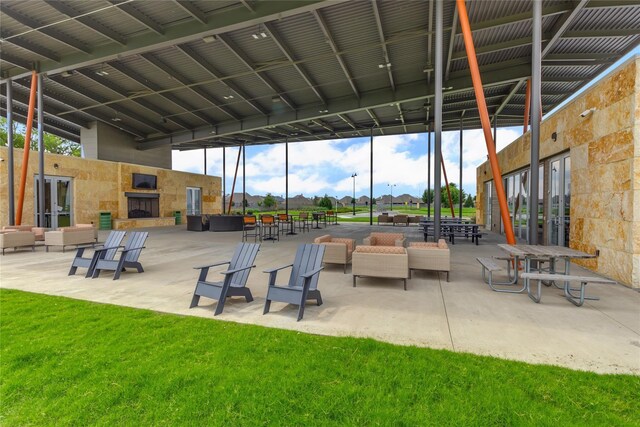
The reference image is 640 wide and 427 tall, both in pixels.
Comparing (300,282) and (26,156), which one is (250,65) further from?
(300,282)

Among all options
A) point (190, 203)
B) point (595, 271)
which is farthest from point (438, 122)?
point (190, 203)

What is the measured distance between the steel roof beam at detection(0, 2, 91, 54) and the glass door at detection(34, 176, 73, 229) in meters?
6.50

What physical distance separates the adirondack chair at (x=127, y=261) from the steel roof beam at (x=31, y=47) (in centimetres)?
976

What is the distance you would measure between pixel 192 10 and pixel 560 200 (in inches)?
436

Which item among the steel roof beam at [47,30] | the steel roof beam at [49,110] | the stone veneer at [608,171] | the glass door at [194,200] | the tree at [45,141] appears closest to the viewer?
the stone veneer at [608,171]

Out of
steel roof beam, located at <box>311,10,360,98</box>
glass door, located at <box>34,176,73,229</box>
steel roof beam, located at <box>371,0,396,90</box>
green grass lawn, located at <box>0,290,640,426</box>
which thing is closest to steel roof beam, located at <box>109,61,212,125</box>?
glass door, located at <box>34,176,73,229</box>

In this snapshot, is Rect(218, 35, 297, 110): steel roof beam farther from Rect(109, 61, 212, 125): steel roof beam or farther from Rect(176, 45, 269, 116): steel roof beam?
Rect(109, 61, 212, 125): steel roof beam

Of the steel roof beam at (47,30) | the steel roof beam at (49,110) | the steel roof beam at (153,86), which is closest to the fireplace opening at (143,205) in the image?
the steel roof beam at (49,110)

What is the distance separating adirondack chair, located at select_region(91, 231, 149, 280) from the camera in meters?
5.33

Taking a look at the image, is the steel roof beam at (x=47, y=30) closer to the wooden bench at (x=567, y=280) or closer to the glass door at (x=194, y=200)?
the glass door at (x=194, y=200)

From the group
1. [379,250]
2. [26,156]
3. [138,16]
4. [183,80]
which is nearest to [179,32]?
[138,16]

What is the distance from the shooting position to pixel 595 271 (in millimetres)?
5605

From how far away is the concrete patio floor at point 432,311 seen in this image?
2.72 m

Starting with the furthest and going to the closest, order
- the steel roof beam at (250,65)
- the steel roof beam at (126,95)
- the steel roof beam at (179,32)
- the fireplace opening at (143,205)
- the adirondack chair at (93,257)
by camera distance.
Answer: the fireplace opening at (143,205) → the steel roof beam at (126,95) → the steel roof beam at (250,65) → the steel roof beam at (179,32) → the adirondack chair at (93,257)
